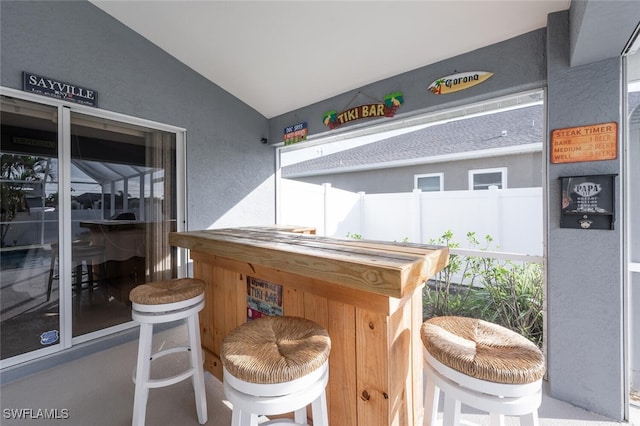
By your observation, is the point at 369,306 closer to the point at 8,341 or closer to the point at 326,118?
the point at 326,118

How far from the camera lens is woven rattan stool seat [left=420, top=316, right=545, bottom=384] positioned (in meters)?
0.96

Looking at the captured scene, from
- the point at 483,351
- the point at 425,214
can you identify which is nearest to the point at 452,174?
the point at 425,214

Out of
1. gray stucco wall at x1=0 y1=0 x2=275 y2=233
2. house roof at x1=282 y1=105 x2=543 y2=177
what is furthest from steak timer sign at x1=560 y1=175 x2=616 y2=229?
gray stucco wall at x1=0 y1=0 x2=275 y2=233

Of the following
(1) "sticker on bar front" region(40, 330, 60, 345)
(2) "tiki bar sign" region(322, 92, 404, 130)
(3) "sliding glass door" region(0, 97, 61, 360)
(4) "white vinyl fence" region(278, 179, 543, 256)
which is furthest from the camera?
(2) "tiki bar sign" region(322, 92, 404, 130)

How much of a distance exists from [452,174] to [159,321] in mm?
3710

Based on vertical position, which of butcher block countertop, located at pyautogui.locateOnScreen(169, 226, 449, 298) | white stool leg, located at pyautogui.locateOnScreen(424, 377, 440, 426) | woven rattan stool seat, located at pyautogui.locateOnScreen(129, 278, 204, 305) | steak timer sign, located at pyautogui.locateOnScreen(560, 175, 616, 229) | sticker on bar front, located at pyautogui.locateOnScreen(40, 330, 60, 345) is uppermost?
steak timer sign, located at pyautogui.locateOnScreen(560, 175, 616, 229)

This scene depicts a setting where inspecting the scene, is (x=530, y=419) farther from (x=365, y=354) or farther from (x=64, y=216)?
(x=64, y=216)

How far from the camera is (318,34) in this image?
2586 millimetres

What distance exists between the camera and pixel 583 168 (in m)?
1.90

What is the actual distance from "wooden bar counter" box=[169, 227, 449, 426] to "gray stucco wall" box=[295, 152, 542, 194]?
1767mm

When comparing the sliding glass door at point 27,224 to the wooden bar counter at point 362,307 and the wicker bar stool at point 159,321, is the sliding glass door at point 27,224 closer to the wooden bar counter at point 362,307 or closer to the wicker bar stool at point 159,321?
the wicker bar stool at point 159,321

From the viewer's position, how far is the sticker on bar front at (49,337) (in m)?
2.41

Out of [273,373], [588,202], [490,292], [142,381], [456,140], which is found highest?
[456,140]

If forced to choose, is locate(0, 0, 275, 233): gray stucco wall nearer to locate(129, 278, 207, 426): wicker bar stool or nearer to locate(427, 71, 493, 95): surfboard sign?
locate(129, 278, 207, 426): wicker bar stool
